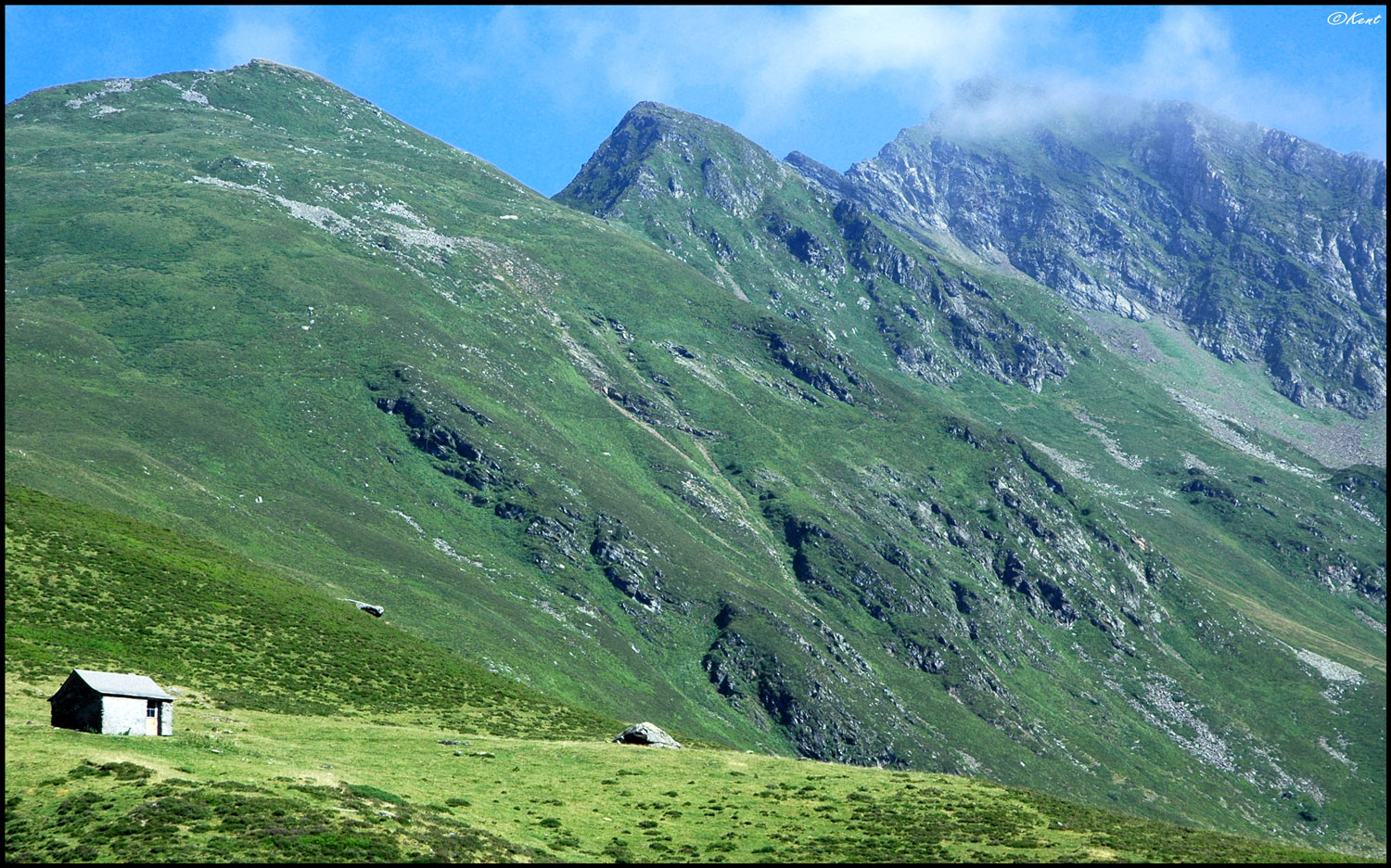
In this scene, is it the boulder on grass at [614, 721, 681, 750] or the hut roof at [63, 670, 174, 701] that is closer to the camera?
the hut roof at [63, 670, 174, 701]

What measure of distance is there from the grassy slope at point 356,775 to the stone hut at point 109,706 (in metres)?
1.60

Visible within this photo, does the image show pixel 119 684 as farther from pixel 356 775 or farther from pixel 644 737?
pixel 644 737

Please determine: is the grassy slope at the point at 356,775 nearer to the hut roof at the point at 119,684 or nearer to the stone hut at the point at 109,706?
the stone hut at the point at 109,706

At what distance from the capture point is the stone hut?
57781 millimetres

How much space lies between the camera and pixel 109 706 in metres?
57.8

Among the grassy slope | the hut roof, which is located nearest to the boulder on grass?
the grassy slope

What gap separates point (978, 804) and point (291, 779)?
1541 inches

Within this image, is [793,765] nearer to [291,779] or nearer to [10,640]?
[291,779]

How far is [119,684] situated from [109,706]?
4.21 feet

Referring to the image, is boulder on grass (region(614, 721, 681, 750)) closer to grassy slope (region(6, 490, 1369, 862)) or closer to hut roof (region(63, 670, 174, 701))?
grassy slope (region(6, 490, 1369, 862))

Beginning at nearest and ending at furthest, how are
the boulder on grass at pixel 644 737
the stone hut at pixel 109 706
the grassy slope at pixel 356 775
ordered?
the grassy slope at pixel 356 775 < the stone hut at pixel 109 706 < the boulder on grass at pixel 644 737

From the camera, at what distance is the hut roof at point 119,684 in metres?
57.9

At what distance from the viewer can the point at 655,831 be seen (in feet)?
Answer: 181

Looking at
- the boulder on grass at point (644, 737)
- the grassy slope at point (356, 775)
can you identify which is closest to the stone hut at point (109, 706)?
the grassy slope at point (356, 775)
